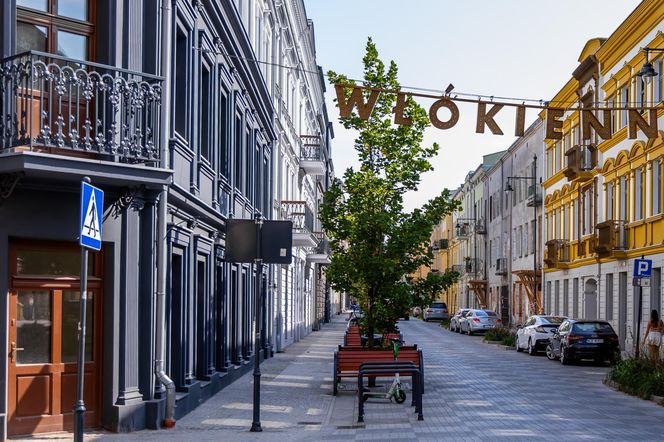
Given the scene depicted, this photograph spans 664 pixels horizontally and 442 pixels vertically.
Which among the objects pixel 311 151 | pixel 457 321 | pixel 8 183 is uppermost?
pixel 311 151

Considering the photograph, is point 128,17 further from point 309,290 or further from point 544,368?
point 309,290

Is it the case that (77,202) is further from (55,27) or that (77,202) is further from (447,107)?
(447,107)

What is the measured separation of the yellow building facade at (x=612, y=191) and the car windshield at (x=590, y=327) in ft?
4.11

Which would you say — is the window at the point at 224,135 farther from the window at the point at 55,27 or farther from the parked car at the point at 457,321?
the parked car at the point at 457,321

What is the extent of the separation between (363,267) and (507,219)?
1585 inches

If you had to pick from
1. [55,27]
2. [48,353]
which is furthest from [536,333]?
[55,27]

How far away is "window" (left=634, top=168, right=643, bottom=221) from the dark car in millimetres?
5125

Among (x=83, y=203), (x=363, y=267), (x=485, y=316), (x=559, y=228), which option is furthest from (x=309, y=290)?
(x=83, y=203)

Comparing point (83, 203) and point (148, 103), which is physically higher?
point (148, 103)

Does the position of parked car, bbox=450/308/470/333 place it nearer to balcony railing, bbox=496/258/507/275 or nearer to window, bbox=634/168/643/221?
balcony railing, bbox=496/258/507/275

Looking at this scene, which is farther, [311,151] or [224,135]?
[311,151]

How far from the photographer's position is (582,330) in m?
28.5

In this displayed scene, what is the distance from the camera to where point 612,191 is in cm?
3591

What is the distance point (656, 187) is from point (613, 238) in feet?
12.8
